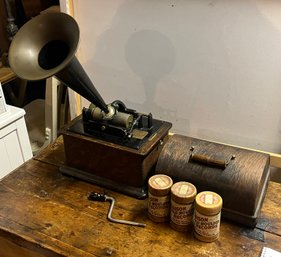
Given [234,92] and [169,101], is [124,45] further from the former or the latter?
[234,92]

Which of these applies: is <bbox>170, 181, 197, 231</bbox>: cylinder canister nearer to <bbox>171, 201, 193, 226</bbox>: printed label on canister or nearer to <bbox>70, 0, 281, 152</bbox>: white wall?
<bbox>171, 201, 193, 226</bbox>: printed label on canister

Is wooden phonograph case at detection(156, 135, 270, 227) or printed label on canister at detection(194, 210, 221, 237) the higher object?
wooden phonograph case at detection(156, 135, 270, 227)

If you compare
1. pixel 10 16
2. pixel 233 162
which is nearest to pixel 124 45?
pixel 233 162

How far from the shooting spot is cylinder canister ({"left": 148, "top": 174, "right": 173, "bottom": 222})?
3.45ft

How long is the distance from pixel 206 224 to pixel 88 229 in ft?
1.11

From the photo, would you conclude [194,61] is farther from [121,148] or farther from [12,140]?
[12,140]

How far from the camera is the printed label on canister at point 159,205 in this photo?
106cm

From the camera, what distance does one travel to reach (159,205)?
106cm

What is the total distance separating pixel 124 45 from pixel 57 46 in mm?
393

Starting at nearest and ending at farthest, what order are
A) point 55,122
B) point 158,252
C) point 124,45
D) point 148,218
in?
point 158,252 → point 148,218 → point 124,45 → point 55,122

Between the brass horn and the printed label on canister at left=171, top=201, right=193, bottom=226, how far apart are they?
1.33ft

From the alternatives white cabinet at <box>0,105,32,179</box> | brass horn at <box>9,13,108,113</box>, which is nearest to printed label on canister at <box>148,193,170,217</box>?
brass horn at <box>9,13,108,113</box>

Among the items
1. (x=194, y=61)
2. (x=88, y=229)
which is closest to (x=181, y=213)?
(x=88, y=229)

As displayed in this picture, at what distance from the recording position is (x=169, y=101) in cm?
152
